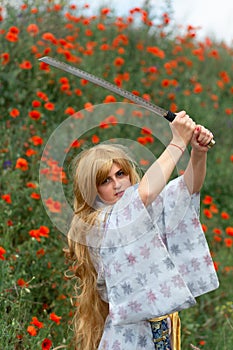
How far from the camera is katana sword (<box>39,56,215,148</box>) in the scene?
2112mm

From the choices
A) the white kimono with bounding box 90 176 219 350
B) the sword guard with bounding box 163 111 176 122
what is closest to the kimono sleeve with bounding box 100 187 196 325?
the white kimono with bounding box 90 176 219 350

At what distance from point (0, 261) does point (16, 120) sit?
165 cm

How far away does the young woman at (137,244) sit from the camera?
2.28 m

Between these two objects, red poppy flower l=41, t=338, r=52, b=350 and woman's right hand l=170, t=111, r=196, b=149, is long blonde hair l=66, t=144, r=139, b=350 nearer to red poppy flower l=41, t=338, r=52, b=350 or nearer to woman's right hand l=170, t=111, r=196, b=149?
red poppy flower l=41, t=338, r=52, b=350

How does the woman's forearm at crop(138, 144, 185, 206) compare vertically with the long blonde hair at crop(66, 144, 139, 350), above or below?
above

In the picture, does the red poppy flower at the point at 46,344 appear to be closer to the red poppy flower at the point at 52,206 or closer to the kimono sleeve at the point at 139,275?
the kimono sleeve at the point at 139,275

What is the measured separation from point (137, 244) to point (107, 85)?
55 centimetres

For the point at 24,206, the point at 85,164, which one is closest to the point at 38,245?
the point at 24,206

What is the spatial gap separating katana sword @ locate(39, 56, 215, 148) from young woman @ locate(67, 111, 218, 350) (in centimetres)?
7

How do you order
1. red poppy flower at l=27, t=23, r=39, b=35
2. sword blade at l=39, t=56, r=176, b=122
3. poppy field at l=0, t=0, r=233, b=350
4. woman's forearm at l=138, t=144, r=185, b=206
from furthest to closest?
red poppy flower at l=27, t=23, r=39, b=35 → poppy field at l=0, t=0, r=233, b=350 → woman's forearm at l=138, t=144, r=185, b=206 → sword blade at l=39, t=56, r=176, b=122

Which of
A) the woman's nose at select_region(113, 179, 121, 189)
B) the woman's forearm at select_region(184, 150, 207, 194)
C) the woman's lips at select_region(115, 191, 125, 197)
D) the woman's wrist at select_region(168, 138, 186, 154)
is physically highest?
the woman's wrist at select_region(168, 138, 186, 154)

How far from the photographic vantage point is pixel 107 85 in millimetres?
2109

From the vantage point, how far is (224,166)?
5516 millimetres

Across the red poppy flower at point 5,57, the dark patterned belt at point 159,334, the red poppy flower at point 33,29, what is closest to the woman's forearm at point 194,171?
the dark patterned belt at point 159,334
